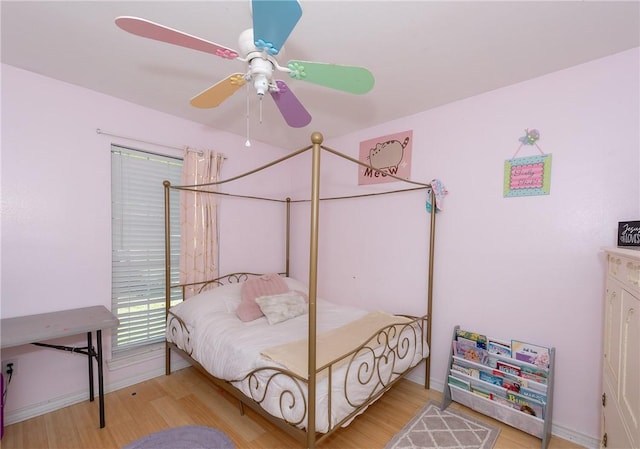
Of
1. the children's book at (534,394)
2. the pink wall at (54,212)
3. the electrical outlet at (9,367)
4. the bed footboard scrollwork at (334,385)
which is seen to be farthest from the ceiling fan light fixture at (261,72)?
the electrical outlet at (9,367)

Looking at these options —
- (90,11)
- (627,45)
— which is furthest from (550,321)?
(90,11)

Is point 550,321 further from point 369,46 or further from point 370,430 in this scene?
point 369,46

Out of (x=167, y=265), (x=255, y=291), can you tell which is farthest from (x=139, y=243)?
(x=255, y=291)

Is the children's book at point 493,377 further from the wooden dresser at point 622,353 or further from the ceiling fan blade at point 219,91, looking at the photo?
the ceiling fan blade at point 219,91

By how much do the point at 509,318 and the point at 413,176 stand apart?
1395mm

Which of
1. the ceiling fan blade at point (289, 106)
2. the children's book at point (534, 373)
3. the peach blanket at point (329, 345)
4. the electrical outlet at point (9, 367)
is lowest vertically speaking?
the electrical outlet at point (9, 367)

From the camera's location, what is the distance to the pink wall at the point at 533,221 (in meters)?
1.81

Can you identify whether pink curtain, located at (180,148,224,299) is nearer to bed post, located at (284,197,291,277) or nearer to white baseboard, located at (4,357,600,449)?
white baseboard, located at (4,357,600,449)

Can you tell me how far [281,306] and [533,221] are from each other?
81.7 inches

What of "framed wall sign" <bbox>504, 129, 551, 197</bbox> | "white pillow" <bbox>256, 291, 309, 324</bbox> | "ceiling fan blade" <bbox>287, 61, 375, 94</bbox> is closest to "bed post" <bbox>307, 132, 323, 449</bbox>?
"ceiling fan blade" <bbox>287, 61, 375, 94</bbox>

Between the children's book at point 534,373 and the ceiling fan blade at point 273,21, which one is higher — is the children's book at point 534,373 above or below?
below

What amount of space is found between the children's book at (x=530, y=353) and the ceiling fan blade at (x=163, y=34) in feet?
8.28

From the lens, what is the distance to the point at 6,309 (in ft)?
6.59

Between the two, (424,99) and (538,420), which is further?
(424,99)
